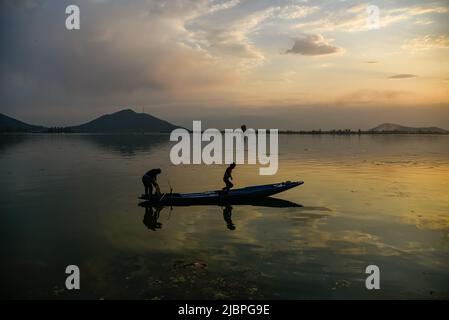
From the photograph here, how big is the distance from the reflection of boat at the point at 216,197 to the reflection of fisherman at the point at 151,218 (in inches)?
23.6

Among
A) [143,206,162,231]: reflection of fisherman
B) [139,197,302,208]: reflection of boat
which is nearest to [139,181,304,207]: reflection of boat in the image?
[139,197,302,208]: reflection of boat

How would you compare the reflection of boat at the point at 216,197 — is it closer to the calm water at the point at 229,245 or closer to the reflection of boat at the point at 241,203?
the reflection of boat at the point at 241,203

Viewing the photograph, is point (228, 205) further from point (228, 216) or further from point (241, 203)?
point (228, 216)

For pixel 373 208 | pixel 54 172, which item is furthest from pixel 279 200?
pixel 54 172

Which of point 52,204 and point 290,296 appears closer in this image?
point 290,296

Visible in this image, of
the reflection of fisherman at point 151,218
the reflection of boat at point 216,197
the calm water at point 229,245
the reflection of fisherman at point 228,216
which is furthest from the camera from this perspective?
the reflection of boat at point 216,197

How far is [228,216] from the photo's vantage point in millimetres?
18375

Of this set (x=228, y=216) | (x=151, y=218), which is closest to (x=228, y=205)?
(x=228, y=216)

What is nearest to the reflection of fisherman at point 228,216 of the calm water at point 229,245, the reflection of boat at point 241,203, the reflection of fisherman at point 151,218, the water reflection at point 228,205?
the water reflection at point 228,205

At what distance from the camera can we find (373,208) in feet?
64.3

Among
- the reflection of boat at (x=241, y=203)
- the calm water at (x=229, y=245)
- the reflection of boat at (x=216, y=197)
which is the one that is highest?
the reflection of boat at (x=216, y=197)

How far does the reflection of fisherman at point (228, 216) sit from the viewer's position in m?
16.5
